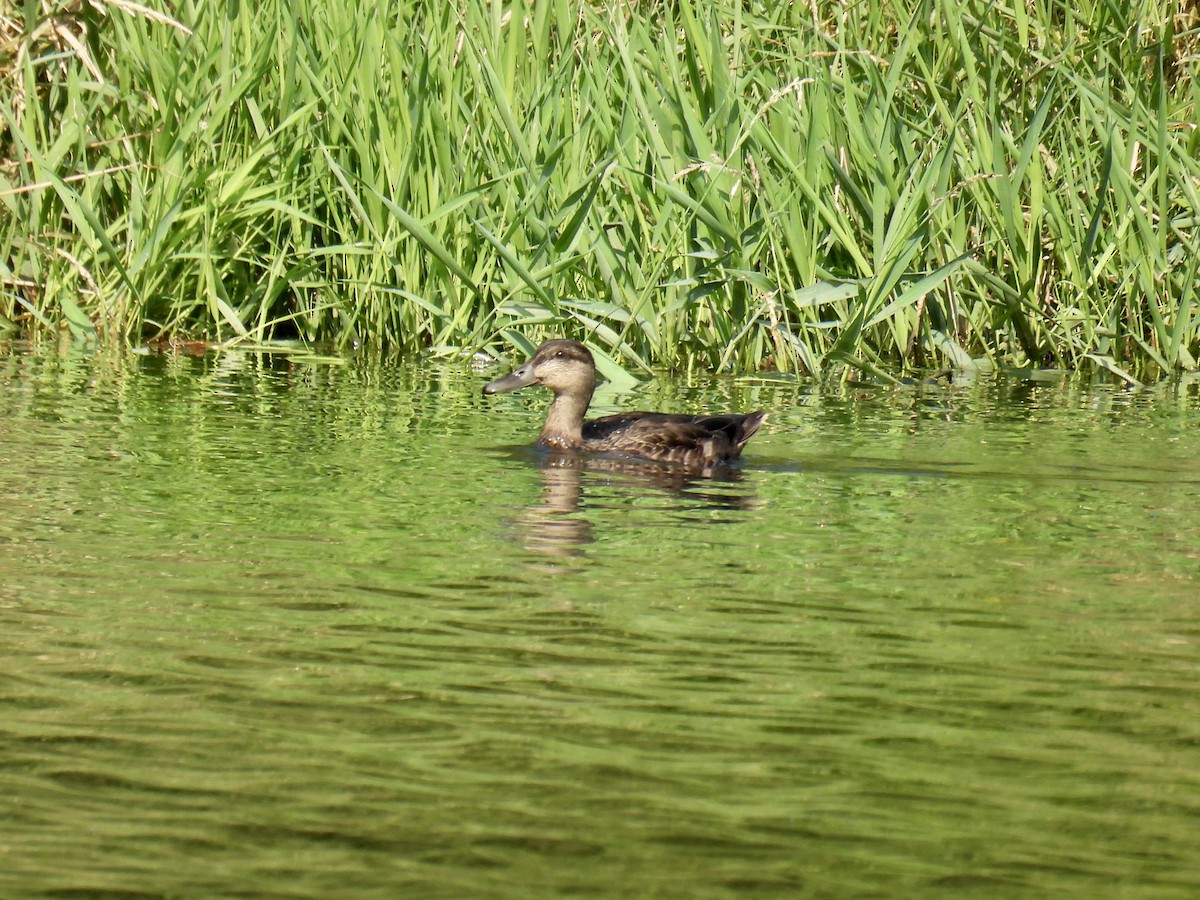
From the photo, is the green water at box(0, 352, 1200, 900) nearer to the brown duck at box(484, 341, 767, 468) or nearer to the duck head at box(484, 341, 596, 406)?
the brown duck at box(484, 341, 767, 468)

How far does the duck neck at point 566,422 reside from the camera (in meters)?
6.80

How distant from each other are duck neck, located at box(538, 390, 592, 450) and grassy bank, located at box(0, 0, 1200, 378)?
46.3 inches

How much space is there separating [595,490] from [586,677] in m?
2.71

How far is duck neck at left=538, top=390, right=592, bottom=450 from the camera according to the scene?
680 centimetres

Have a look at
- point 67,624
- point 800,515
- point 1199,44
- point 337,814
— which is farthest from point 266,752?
point 1199,44

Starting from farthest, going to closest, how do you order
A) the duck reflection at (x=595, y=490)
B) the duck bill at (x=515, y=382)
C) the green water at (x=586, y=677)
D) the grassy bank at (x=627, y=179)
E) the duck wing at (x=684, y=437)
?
the grassy bank at (x=627, y=179) → the duck bill at (x=515, y=382) → the duck wing at (x=684, y=437) → the duck reflection at (x=595, y=490) → the green water at (x=586, y=677)

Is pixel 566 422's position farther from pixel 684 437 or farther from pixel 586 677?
pixel 586 677

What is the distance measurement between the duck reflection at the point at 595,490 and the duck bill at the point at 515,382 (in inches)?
32.0

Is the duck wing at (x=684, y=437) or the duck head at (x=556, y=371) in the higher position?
the duck head at (x=556, y=371)

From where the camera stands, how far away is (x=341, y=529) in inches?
182

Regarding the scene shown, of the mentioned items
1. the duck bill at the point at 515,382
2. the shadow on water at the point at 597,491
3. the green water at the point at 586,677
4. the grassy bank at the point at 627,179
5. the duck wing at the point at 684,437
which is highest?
the grassy bank at the point at 627,179

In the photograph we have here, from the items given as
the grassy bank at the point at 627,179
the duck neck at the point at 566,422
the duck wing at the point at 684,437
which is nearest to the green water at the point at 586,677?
the duck wing at the point at 684,437

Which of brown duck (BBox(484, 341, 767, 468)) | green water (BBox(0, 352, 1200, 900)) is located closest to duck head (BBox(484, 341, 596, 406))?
brown duck (BBox(484, 341, 767, 468))

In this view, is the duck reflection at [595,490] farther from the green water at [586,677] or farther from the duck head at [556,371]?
the duck head at [556,371]
